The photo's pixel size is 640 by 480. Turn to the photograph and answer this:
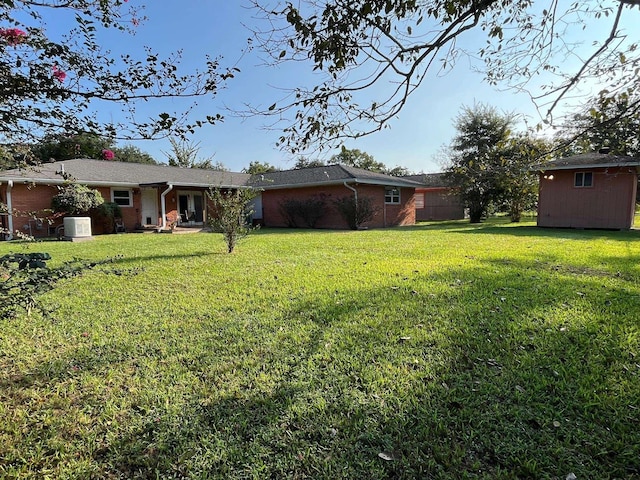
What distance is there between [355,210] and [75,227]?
12.3m

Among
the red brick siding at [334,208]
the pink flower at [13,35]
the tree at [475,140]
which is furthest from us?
the tree at [475,140]

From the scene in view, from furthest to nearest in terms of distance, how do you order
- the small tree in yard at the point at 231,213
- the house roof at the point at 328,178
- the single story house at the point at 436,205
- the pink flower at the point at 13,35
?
1. the single story house at the point at 436,205
2. the house roof at the point at 328,178
3. the small tree in yard at the point at 231,213
4. the pink flower at the point at 13,35

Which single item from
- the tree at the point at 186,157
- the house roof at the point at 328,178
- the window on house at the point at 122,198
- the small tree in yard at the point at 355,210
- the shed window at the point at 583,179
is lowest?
the small tree in yard at the point at 355,210

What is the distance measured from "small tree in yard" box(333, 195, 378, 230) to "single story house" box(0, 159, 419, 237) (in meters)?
0.54

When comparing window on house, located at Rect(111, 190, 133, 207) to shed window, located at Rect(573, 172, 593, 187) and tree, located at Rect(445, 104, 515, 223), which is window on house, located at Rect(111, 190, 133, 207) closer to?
tree, located at Rect(445, 104, 515, 223)

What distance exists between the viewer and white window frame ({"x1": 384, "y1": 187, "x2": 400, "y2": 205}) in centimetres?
2078

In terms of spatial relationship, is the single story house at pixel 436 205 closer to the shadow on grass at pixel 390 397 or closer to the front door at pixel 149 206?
the front door at pixel 149 206

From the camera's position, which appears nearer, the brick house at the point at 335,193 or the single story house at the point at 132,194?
the single story house at the point at 132,194

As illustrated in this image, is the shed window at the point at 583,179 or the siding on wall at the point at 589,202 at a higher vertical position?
the shed window at the point at 583,179

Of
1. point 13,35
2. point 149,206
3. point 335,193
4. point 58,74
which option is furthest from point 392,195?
point 13,35

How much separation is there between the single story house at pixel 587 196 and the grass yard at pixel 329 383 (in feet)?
43.2

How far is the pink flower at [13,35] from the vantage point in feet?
7.36

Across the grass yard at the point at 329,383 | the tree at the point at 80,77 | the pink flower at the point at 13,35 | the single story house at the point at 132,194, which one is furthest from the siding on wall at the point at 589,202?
the pink flower at the point at 13,35

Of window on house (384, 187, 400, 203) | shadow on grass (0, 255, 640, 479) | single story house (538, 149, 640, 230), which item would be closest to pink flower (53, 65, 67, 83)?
shadow on grass (0, 255, 640, 479)
